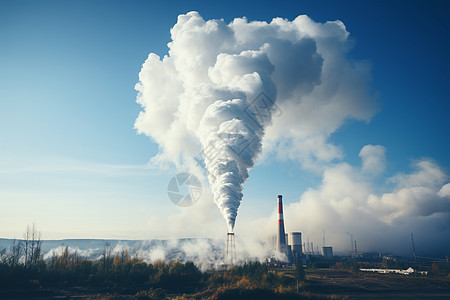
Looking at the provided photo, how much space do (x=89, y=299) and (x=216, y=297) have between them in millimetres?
13817

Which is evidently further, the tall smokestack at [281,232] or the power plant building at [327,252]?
the power plant building at [327,252]

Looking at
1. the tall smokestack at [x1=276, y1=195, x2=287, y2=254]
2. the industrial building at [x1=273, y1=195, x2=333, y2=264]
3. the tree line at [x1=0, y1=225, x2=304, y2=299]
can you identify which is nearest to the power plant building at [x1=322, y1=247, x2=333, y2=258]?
the industrial building at [x1=273, y1=195, x2=333, y2=264]

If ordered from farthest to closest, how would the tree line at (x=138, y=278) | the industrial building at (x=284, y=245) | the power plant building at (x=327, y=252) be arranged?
the power plant building at (x=327, y=252), the industrial building at (x=284, y=245), the tree line at (x=138, y=278)

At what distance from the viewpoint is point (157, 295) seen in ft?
103

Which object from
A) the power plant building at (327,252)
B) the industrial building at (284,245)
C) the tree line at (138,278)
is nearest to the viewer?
the tree line at (138,278)

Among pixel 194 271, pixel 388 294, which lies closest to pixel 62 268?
pixel 194 271

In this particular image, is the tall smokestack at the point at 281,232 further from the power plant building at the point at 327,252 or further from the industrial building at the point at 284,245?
the power plant building at the point at 327,252

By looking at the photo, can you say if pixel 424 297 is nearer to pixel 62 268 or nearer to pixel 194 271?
pixel 194 271

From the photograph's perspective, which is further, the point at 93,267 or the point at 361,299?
the point at 93,267

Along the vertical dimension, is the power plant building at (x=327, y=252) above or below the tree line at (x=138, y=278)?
below

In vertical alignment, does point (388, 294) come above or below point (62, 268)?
below

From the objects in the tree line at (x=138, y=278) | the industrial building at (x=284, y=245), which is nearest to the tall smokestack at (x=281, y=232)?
the industrial building at (x=284, y=245)

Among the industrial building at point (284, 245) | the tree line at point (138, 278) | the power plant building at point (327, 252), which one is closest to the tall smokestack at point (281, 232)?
the industrial building at point (284, 245)

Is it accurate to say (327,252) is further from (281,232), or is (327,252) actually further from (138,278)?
(138,278)
